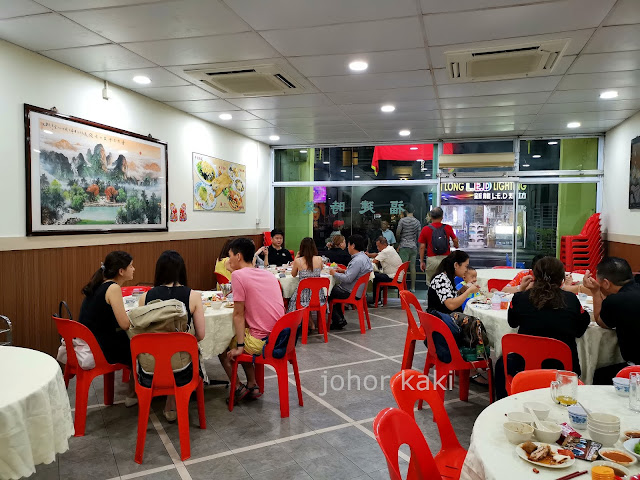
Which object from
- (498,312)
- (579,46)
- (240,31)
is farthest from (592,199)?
(240,31)

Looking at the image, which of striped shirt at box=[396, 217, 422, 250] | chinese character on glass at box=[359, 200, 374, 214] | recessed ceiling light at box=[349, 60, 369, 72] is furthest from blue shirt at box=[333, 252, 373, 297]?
chinese character on glass at box=[359, 200, 374, 214]

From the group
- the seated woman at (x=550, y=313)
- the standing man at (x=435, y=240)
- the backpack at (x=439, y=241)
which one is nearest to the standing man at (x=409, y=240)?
the standing man at (x=435, y=240)

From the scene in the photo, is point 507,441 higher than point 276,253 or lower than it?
lower

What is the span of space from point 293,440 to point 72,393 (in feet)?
7.02

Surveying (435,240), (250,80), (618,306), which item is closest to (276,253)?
(435,240)

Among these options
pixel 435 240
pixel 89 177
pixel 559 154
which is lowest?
pixel 435 240

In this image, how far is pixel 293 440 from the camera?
3.31m

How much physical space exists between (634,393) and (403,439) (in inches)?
42.2

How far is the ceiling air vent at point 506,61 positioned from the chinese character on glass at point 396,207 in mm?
4766

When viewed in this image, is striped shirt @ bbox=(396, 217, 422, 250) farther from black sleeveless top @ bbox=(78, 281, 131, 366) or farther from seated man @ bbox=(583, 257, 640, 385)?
black sleeveless top @ bbox=(78, 281, 131, 366)

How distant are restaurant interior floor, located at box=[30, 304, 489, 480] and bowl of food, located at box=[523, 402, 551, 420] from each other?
4.28ft

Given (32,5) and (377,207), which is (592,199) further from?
(32,5)

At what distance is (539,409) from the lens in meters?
1.83

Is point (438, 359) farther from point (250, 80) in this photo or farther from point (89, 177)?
point (89, 177)
